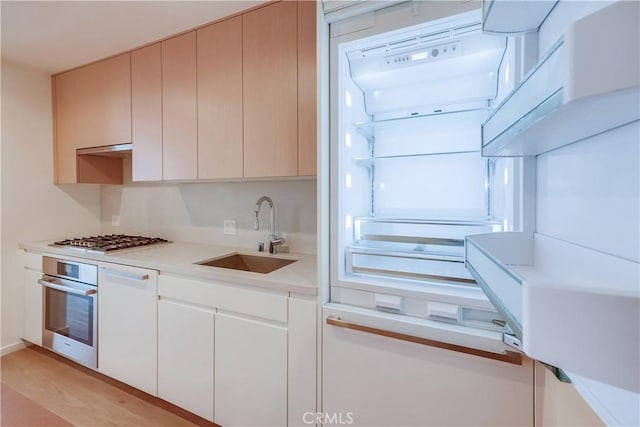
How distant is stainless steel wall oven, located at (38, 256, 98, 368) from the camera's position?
5.83 ft

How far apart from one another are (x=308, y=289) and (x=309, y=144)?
2.29 feet

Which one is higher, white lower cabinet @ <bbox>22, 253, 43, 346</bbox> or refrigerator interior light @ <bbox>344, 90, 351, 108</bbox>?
refrigerator interior light @ <bbox>344, 90, 351, 108</bbox>

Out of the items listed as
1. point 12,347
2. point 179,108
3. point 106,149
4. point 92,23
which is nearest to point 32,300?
point 12,347

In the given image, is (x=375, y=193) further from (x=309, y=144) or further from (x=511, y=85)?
(x=511, y=85)

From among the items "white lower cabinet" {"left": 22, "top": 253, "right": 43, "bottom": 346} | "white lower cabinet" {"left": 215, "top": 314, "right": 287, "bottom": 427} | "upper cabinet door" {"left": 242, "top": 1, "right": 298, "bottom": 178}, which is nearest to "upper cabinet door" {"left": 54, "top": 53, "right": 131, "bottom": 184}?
"white lower cabinet" {"left": 22, "top": 253, "right": 43, "bottom": 346}

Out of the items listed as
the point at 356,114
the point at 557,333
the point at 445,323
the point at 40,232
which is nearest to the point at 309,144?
the point at 356,114

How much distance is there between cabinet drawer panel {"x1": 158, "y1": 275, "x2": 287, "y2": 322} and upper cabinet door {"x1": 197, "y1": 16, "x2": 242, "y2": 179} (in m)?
0.62

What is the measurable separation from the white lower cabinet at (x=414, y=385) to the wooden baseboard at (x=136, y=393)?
884mm

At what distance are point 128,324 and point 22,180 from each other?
5.19 ft

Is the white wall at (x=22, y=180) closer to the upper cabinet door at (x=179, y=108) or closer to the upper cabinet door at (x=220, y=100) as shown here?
the upper cabinet door at (x=179, y=108)

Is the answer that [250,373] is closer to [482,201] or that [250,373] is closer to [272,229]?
[272,229]

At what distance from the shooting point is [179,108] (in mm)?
1756

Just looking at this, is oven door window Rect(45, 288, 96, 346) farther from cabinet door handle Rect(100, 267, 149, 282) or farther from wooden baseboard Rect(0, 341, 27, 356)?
wooden baseboard Rect(0, 341, 27, 356)

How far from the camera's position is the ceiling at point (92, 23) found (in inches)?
58.1
